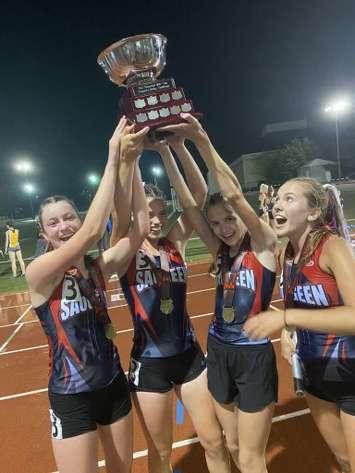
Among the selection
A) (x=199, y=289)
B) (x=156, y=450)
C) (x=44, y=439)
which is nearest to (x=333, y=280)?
(x=156, y=450)

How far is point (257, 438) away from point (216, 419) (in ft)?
1.05

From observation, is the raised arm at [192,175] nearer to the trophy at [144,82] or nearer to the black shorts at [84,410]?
the trophy at [144,82]

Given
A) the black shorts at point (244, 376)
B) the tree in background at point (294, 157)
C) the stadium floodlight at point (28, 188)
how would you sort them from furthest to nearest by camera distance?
the tree in background at point (294, 157)
the stadium floodlight at point (28, 188)
the black shorts at point (244, 376)

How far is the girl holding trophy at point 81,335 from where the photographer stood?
2.05 meters

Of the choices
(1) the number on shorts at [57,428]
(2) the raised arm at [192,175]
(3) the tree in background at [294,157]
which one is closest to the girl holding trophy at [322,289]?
(2) the raised arm at [192,175]

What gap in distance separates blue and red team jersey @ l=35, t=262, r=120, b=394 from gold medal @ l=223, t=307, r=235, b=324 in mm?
805

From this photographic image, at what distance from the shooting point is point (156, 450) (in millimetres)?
2455

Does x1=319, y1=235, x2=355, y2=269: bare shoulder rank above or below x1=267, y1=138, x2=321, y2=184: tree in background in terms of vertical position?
below

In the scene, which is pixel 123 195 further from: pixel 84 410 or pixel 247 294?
pixel 84 410

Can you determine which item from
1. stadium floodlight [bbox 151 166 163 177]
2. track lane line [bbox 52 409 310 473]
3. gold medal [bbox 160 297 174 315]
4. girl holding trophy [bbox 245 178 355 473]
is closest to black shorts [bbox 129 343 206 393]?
gold medal [bbox 160 297 174 315]

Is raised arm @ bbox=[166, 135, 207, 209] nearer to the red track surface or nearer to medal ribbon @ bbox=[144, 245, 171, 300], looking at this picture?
medal ribbon @ bbox=[144, 245, 171, 300]

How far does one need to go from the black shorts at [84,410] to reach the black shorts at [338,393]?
115 centimetres

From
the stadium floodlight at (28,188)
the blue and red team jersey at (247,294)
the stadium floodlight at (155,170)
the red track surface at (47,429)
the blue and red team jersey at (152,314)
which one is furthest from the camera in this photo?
the stadium floodlight at (155,170)

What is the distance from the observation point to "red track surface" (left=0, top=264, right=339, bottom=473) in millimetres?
3291
